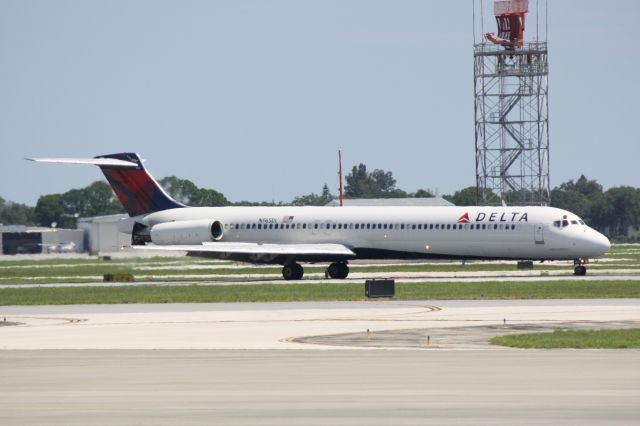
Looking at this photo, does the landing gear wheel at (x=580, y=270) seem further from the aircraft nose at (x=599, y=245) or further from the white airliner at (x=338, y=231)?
the aircraft nose at (x=599, y=245)

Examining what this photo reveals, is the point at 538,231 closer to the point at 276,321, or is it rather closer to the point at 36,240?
the point at 276,321

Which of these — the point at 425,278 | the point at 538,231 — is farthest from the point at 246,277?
the point at 538,231

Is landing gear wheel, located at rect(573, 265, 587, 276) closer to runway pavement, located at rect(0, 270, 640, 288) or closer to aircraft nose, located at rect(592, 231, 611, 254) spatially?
runway pavement, located at rect(0, 270, 640, 288)

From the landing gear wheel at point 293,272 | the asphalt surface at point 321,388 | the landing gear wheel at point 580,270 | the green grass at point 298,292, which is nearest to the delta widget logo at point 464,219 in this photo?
the landing gear wheel at point 580,270

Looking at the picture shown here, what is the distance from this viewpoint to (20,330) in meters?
37.8

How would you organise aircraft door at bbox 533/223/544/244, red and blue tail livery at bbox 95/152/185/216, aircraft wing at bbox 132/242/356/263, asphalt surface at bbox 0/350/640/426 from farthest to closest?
red and blue tail livery at bbox 95/152/185/216
aircraft wing at bbox 132/242/356/263
aircraft door at bbox 533/223/544/244
asphalt surface at bbox 0/350/640/426

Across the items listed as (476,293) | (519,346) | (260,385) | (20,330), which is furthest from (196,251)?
(260,385)

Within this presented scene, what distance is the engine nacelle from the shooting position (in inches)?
2896

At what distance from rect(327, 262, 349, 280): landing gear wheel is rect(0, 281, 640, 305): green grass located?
9.05 m

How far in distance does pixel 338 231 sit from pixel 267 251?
A: 13.3 feet

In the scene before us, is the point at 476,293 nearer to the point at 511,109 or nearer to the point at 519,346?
the point at 519,346

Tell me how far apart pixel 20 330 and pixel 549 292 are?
2336cm

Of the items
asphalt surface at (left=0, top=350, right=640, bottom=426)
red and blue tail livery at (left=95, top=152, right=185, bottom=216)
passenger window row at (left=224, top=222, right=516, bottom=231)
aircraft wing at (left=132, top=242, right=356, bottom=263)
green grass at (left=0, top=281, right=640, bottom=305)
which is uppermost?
red and blue tail livery at (left=95, top=152, right=185, bottom=216)

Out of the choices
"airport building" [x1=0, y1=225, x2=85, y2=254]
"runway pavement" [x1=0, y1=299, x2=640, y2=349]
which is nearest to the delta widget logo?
"runway pavement" [x1=0, y1=299, x2=640, y2=349]
